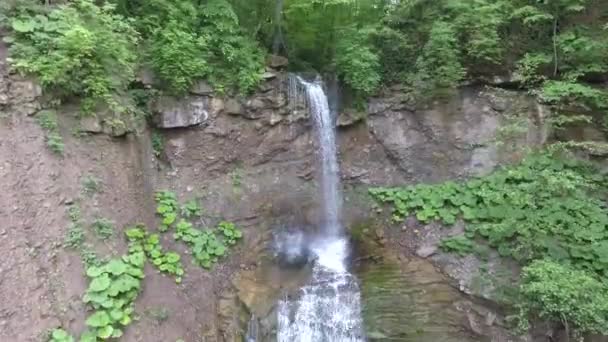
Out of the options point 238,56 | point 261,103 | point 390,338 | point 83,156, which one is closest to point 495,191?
point 390,338

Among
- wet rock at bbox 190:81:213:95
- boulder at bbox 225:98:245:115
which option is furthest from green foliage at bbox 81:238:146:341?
boulder at bbox 225:98:245:115

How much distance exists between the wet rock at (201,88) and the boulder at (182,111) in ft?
0.28

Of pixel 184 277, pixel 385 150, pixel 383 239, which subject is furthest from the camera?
pixel 385 150

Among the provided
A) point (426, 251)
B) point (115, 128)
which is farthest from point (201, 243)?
point (426, 251)

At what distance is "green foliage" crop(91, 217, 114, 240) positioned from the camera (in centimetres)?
469

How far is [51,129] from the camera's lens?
4621 mm

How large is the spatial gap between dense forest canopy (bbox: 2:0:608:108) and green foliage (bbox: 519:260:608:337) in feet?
9.98

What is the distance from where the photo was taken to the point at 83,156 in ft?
16.2

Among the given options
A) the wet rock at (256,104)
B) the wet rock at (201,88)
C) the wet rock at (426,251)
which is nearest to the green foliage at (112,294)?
the wet rock at (201,88)

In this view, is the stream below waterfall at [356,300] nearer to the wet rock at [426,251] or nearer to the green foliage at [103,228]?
the wet rock at [426,251]

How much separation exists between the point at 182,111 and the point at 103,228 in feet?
7.93

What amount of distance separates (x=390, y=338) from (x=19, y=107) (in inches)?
208

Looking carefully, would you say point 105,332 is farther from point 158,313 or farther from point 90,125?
point 90,125

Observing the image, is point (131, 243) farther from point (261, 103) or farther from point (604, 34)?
point (604, 34)
